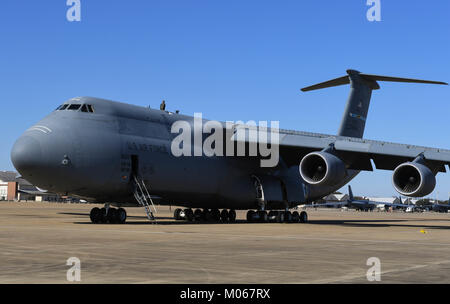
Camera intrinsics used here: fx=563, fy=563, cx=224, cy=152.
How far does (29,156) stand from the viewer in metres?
20.1

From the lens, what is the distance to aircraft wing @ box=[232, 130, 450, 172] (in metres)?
23.2

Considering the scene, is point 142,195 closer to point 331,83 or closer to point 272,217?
point 272,217

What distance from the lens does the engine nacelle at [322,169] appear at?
2238 centimetres

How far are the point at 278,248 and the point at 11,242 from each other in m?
5.91

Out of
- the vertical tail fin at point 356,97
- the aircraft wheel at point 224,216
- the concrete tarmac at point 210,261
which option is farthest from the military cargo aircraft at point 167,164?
the concrete tarmac at point 210,261

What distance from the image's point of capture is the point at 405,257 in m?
10.5

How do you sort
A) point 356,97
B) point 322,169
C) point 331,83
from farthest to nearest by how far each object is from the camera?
point 356,97 < point 331,83 < point 322,169

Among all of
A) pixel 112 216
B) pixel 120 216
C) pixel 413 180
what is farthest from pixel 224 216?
pixel 413 180

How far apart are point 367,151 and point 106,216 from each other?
11.0m

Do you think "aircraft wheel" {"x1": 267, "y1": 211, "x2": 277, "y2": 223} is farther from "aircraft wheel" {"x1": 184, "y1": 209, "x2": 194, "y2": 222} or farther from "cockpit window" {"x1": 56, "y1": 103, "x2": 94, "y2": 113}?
"cockpit window" {"x1": 56, "y1": 103, "x2": 94, "y2": 113}

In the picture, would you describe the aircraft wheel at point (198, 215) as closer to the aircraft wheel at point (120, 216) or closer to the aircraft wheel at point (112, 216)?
the aircraft wheel at point (120, 216)

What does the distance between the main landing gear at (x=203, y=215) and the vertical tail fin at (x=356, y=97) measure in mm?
7989
